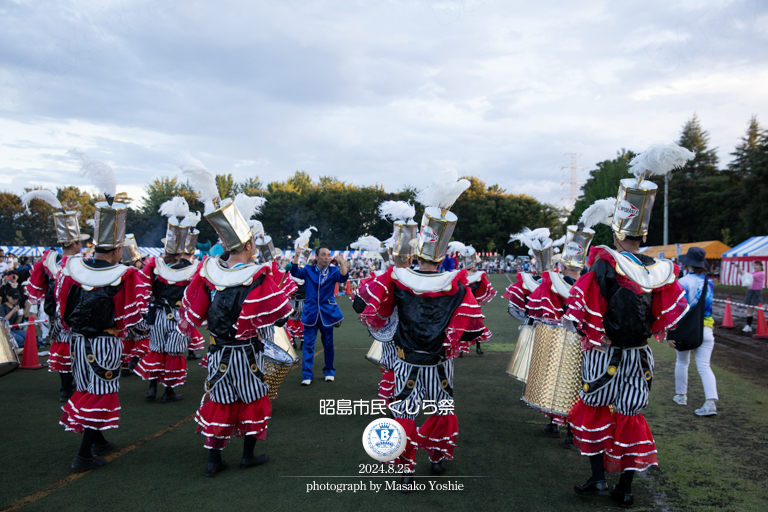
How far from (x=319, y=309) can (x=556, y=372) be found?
3769 mm

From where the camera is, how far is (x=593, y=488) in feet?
12.3

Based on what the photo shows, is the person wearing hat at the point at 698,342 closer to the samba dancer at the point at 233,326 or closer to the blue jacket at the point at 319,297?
the blue jacket at the point at 319,297

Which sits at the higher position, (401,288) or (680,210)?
(680,210)

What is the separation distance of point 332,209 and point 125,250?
3937cm

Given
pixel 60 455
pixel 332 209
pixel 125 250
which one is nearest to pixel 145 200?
pixel 332 209

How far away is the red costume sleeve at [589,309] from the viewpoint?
11.4ft

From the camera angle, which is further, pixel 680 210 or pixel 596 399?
pixel 680 210

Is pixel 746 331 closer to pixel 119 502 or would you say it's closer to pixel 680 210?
pixel 119 502

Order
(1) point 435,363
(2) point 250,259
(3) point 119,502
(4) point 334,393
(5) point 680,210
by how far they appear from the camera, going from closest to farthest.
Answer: (3) point 119,502 < (1) point 435,363 < (2) point 250,259 < (4) point 334,393 < (5) point 680,210

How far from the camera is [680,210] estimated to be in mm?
43031

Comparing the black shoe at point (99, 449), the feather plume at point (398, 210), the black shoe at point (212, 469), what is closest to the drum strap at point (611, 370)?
the black shoe at point (212, 469)

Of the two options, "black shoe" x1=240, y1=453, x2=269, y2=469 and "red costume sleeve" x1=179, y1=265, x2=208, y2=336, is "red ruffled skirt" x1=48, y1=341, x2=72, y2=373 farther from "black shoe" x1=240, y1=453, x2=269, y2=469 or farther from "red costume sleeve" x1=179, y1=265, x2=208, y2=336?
"black shoe" x1=240, y1=453, x2=269, y2=469

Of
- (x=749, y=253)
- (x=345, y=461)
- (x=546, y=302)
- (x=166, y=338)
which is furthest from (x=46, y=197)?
(x=749, y=253)

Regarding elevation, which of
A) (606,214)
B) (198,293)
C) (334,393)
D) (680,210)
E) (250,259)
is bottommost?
(334,393)
